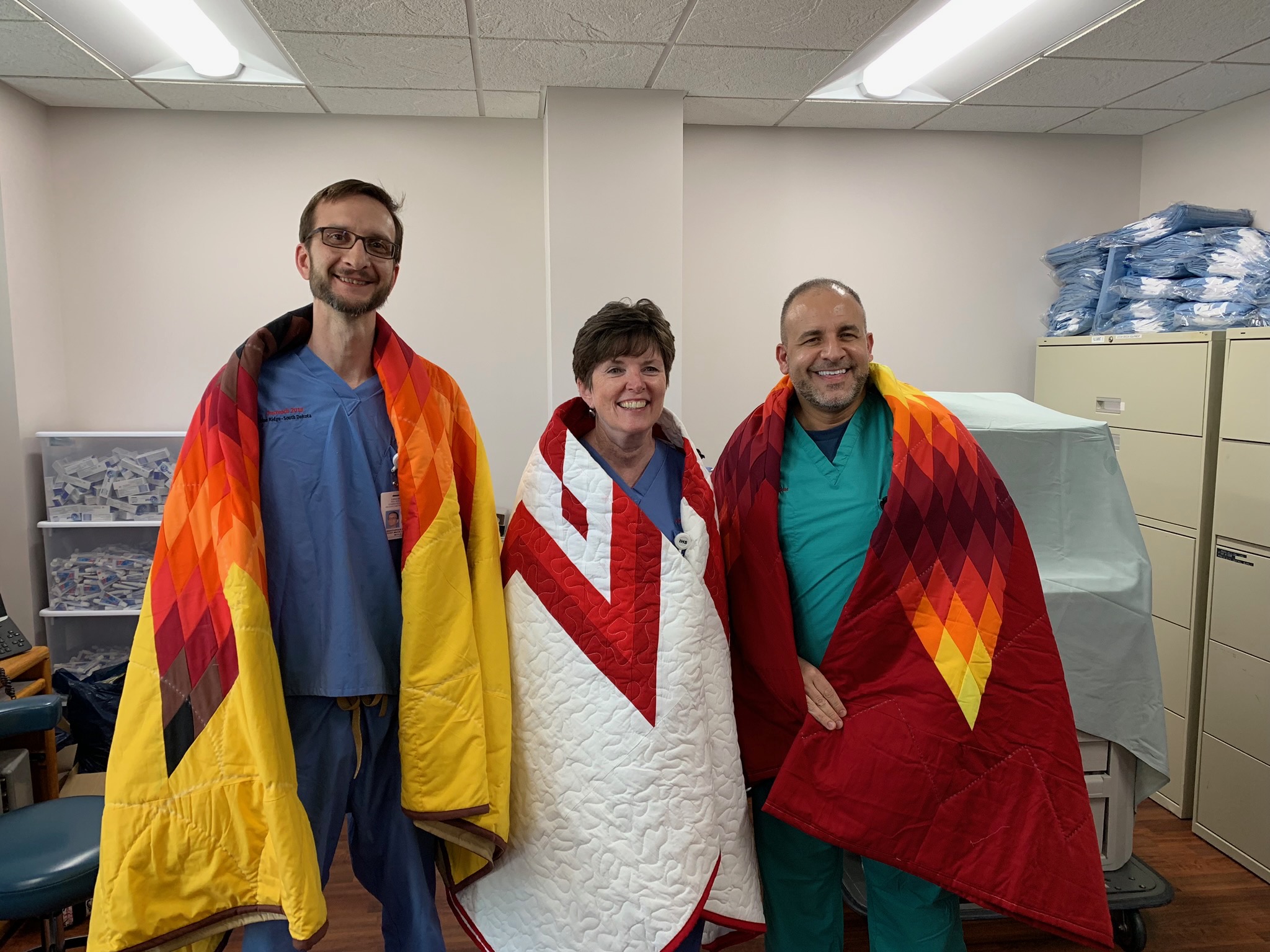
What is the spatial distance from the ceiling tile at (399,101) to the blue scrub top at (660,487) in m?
2.25

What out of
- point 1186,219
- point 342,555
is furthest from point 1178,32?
point 342,555

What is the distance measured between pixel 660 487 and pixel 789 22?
1.80 meters

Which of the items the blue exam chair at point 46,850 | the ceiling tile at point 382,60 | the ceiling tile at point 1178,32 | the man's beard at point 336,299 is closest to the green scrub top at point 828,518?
the man's beard at point 336,299

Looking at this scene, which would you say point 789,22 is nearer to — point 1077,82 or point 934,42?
point 934,42

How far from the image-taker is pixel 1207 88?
319 centimetres

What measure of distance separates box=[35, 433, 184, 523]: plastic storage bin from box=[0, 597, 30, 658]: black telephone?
79cm

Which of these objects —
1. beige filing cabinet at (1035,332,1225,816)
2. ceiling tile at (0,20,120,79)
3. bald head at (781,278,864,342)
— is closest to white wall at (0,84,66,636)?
ceiling tile at (0,20,120,79)

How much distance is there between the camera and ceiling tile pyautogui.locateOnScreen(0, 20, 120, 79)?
8.76 feet

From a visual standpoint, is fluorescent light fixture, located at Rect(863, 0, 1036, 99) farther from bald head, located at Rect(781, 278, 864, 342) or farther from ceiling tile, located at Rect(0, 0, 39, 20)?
bald head, located at Rect(781, 278, 864, 342)

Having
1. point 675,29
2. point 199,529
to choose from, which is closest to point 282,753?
point 199,529

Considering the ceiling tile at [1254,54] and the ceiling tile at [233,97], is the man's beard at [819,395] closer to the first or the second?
the ceiling tile at [1254,54]

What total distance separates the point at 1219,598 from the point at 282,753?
294 cm

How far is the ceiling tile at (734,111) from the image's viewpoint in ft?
11.1

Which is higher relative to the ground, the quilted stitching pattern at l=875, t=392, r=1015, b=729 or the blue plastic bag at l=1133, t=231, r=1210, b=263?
the blue plastic bag at l=1133, t=231, r=1210, b=263
